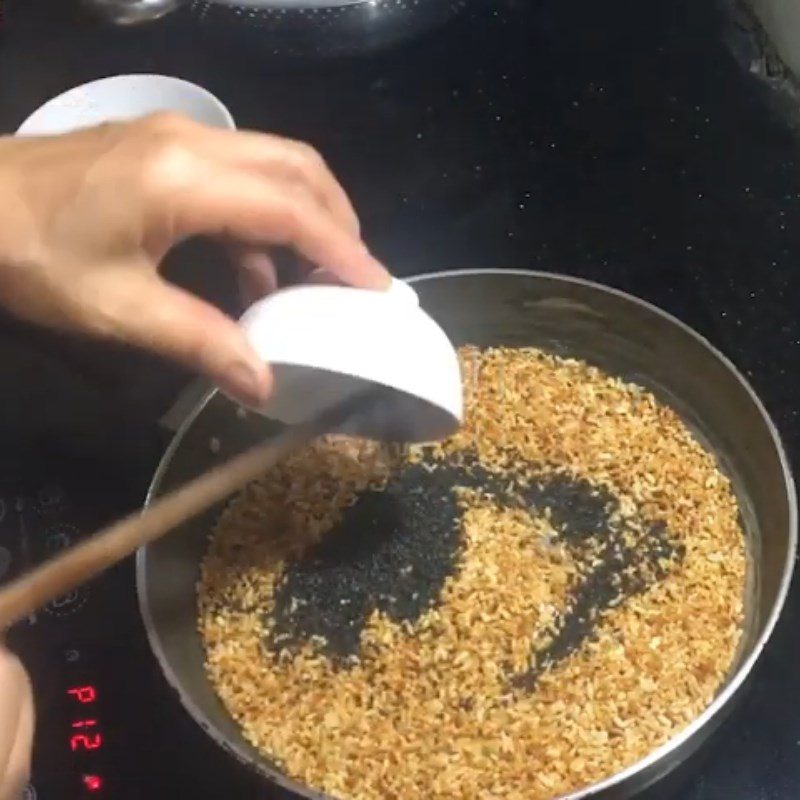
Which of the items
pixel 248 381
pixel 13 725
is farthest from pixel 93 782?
pixel 248 381

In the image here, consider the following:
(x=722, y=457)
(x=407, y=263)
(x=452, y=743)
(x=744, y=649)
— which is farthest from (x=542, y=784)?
(x=407, y=263)

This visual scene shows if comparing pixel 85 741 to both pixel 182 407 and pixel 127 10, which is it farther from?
pixel 127 10

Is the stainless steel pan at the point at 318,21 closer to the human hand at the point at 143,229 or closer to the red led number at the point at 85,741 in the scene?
the human hand at the point at 143,229

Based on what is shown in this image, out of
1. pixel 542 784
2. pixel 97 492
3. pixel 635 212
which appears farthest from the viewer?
pixel 635 212

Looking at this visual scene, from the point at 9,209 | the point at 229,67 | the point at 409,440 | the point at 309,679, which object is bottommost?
the point at 309,679

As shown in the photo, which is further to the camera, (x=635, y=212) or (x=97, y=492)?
(x=635, y=212)

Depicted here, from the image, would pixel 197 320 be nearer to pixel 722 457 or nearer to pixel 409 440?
pixel 409 440

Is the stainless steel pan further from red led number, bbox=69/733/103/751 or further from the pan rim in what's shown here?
red led number, bbox=69/733/103/751

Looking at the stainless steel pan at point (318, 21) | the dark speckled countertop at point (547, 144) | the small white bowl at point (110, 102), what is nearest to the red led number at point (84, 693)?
the dark speckled countertop at point (547, 144)
